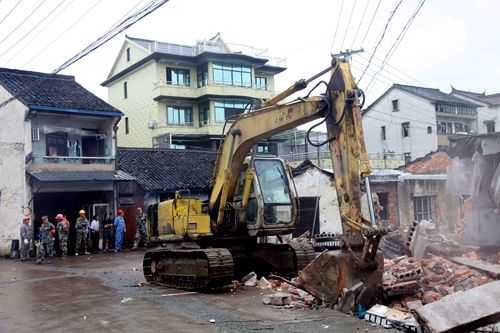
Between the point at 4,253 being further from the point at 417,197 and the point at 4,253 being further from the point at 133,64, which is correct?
the point at 133,64

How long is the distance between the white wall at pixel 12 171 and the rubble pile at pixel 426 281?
52.3 ft

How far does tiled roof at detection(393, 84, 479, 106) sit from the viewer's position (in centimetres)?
4353

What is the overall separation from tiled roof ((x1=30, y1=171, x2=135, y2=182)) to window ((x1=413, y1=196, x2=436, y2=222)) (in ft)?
42.3

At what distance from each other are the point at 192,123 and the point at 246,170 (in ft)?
99.7

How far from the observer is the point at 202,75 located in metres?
40.9

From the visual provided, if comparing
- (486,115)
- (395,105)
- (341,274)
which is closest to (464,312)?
(341,274)

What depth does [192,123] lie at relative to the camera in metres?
41.2

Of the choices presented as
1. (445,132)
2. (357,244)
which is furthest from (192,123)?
(357,244)

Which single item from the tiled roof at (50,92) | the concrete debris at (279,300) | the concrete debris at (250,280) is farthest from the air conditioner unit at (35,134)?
the concrete debris at (279,300)

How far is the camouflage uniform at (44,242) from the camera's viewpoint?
62.5ft

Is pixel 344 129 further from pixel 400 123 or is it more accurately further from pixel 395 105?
pixel 395 105

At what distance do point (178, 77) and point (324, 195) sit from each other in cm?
2196

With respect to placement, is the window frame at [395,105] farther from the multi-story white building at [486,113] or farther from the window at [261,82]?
the window at [261,82]

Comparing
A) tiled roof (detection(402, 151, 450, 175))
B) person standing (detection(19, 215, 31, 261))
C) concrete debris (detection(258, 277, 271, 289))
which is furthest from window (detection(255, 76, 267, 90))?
concrete debris (detection(258, 277, 271, 289))
